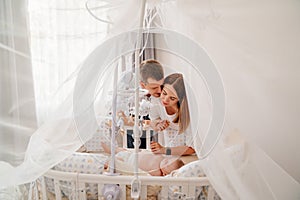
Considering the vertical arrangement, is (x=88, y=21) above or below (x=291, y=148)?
above

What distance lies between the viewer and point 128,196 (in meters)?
1.26

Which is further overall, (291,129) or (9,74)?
(291,129)

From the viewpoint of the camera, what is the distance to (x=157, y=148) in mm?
1249

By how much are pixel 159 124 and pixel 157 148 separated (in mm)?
123

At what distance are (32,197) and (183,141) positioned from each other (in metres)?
0.82

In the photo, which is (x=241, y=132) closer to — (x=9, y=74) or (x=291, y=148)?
(x=291, y=148)

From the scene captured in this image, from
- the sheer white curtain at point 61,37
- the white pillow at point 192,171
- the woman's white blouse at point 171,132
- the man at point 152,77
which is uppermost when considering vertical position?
the sheer white curtain at point 61,37

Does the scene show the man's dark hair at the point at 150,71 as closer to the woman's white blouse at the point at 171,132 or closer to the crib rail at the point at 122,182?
the woman's white blouse at the point at 171,132

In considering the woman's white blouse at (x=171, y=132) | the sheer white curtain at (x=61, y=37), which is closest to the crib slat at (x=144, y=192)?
the woman's white blouse at (x=171, y=132)

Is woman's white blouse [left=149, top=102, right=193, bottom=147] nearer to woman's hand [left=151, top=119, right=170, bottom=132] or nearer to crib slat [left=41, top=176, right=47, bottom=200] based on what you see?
woman's hand [left=151, top=119, right=170, bottom=132]

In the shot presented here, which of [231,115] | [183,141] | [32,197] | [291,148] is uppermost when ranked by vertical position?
[231,115]

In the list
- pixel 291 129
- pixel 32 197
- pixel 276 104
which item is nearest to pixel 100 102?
pixel 32 197

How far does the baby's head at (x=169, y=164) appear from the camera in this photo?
4.31 feet

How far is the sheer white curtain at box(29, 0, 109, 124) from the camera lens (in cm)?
123
